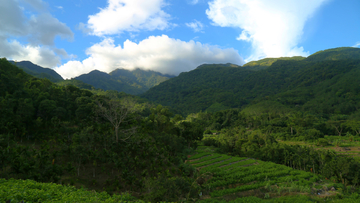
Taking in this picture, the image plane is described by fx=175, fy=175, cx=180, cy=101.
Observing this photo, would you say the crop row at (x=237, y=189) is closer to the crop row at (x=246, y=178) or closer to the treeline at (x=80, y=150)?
the crop row at (x=246, y=178)

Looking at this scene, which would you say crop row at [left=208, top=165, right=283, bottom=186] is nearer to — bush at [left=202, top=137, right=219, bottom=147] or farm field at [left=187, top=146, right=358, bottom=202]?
farm field at [left=187, top=146, right=358, bottom=202]

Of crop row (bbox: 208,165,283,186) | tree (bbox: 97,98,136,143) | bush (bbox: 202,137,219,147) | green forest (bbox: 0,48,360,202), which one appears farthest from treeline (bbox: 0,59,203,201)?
bush (bbox: 202,137,219,147)

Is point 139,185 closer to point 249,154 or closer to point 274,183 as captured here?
point 274,183

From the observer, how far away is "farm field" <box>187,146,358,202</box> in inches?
787

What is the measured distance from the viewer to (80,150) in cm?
2223

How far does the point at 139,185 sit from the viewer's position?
Result: 824 inches

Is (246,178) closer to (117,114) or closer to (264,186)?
(264,186)

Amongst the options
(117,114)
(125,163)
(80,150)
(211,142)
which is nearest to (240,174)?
(125,163)

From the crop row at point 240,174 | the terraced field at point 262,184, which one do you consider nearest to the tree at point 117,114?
the terraced field at point 262,184

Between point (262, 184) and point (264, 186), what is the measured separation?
327mm

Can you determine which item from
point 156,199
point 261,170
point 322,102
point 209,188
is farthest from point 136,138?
point 322,102

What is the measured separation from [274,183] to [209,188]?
31.4 feet

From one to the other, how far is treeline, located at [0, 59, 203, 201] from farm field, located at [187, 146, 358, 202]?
368 centimetres

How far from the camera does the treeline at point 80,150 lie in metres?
16.9
